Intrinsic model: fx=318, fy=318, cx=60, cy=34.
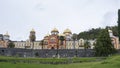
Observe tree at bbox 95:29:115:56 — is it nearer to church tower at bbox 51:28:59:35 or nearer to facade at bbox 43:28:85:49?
facade at bbox 43:28:85:49

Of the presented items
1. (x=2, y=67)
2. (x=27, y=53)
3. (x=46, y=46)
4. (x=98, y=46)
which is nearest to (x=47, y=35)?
(x=46, y=46)

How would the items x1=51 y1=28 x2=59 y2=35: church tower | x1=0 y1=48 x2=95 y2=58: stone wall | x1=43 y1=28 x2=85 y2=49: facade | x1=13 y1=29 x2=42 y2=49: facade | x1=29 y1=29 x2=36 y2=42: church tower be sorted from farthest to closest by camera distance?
1. x1=13 y1=29 x2=42 y2=49: facade
2. x1=29 y1=29 x2=36 y2=42: church tower
3. x1=51 y1=28 x2=59 y2=35: church tower
4. x1=43 y1=28 x2=85 y2=49: facade
5. x1=0 y1=48 x2=95 y2=58: stone wall

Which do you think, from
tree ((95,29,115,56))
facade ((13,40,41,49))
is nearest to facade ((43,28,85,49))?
facade ((13,40,41,49))

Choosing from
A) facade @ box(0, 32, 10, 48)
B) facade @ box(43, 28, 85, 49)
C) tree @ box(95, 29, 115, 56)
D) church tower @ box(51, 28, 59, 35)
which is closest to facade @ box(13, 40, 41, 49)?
facade @ box(0, 32, 10, 48)

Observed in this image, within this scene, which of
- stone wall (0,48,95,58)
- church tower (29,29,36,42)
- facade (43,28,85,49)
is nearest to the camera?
stone wall (0,48,95,58)

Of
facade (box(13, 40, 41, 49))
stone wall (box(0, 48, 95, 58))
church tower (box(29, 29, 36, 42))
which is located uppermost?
church tower (box(29, 29, 36, 42))

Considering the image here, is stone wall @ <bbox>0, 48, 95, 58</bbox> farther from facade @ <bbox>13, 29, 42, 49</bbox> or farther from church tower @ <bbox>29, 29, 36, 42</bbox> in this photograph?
facade @ <bbox>13, 29, 42, 49</bbox>

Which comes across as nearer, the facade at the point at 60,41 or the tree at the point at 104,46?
the tree at the point at 104,46

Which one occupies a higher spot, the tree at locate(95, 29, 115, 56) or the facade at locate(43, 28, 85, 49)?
the facade at locate(43, 28, 85, 49)

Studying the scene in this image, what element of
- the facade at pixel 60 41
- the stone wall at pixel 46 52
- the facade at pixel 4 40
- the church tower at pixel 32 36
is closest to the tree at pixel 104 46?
the stone wall at pixel 46 52

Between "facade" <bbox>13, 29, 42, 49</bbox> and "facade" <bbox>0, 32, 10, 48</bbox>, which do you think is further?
"facade" <bbox>0, 32, 10, 48</bbox>

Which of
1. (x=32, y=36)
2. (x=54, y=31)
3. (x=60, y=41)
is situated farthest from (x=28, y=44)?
(x=60, y=41)

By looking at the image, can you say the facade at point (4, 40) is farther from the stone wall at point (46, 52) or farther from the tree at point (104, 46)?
the tree at point (104, 46)

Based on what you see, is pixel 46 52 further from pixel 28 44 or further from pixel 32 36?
pixel 28 44
